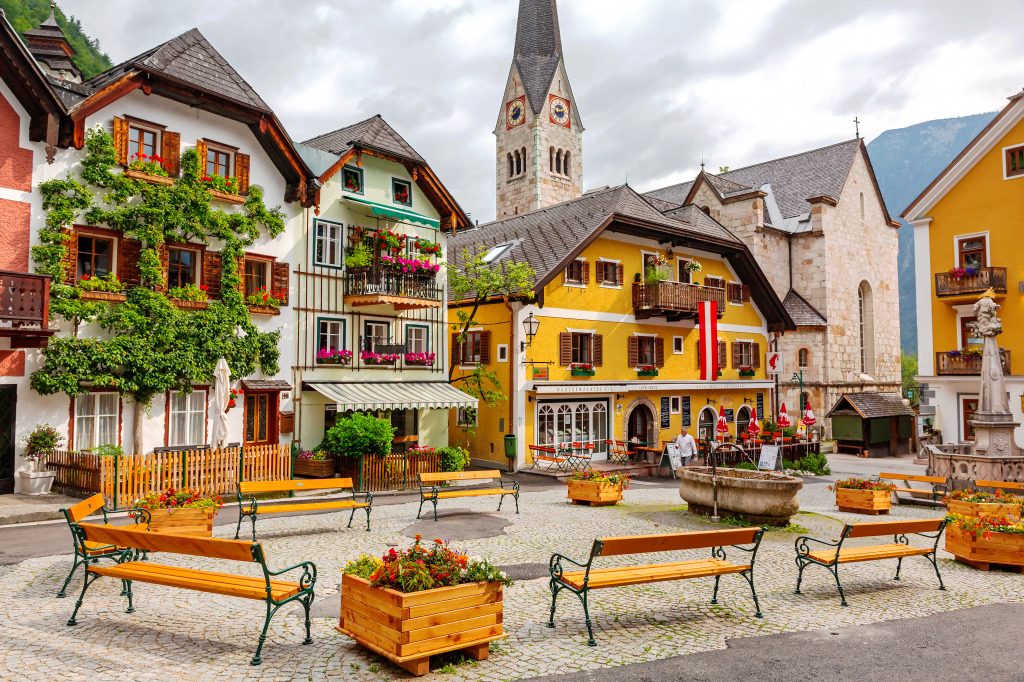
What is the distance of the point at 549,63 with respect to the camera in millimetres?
60938

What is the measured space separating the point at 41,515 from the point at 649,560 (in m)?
11.2

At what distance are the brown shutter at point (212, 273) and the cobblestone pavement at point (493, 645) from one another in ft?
29.1

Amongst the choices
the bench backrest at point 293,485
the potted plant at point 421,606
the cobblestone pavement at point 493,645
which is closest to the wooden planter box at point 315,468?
the bench backrest at point 293,485

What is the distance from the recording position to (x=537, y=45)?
6181 centimetres

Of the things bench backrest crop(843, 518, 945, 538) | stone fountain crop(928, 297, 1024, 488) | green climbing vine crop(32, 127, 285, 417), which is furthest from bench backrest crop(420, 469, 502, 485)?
stone fountain crop(928, 297, 1024, 488)

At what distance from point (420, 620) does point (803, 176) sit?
46.0 meters

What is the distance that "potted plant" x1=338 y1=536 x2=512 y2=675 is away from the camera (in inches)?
238

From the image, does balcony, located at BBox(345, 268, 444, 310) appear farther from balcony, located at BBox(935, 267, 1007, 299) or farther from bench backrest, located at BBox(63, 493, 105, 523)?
balcony, located at BBox(935, 267, 1007, 299)

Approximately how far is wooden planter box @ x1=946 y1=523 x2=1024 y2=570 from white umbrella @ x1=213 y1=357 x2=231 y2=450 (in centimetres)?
1455

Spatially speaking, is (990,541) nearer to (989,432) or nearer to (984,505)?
(984,505)

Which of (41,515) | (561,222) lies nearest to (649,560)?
(41,515)

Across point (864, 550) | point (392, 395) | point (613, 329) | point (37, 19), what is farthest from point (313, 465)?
point (37, 19)

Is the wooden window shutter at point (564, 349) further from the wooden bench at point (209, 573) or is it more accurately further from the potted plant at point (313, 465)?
the wooden bench at point (209, 573)

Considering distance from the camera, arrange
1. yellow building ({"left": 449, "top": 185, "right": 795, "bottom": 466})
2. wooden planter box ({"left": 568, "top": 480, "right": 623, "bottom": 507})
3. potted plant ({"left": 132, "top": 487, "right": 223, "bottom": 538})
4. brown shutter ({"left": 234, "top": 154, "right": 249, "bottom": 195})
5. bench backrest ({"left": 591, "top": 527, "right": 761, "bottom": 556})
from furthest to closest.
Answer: yellow building ({"left": 449, "top": 185, "right": 795, "bottom": 466}) → brown shutter ({"left": 234, "top": 154, "right": 249, "bottom": 195}) → wooden planter box ({"left": 568, "top": 480, "right": 623, "bottom": 507}) → potted plant ({"left": 132, "top": 487, "right": 223, "bottom": 538}) → bench backrest ({"left": 591, "top": 527, "right": 761, "bottom": 556})
